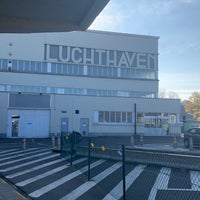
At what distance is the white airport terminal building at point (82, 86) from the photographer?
34.3m

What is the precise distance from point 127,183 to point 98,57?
35728mm

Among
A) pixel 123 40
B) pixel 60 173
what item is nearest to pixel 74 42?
pixel 123 40

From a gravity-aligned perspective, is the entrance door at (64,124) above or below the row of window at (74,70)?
below

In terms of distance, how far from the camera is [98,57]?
43.9m

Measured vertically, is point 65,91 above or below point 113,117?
above

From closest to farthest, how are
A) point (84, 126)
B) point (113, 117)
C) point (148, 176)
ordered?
point (148, 176)
point (84, 126)
point (113, 117)

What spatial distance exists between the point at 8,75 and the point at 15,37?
17.9 ft

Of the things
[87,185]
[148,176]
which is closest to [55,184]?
[87,185]

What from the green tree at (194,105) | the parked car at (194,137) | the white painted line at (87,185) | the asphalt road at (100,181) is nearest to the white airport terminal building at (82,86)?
the parked car at (194,137)

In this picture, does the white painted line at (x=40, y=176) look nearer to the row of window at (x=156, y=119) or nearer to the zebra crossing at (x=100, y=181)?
the zebra crossing at (x=100, y=181)

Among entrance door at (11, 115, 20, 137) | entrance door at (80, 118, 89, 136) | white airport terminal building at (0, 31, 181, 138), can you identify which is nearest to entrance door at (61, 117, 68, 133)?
white airport terminal building at (0, 31, 181, 138)

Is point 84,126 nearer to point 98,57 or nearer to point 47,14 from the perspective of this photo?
point 98,57

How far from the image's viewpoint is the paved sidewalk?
7.41 m

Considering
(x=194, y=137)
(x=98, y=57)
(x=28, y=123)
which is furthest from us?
(x=98, y=57)
